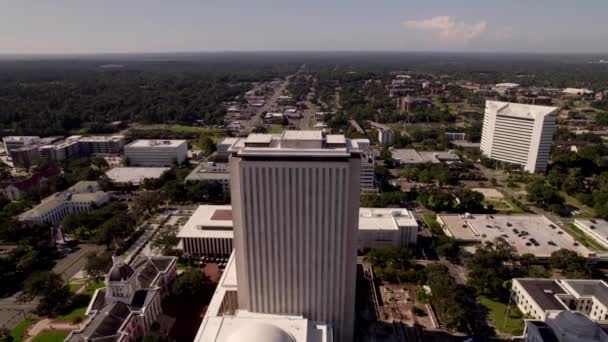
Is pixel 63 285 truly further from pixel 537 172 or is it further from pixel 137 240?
pixel 537 172

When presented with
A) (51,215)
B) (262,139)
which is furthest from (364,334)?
(51,215)

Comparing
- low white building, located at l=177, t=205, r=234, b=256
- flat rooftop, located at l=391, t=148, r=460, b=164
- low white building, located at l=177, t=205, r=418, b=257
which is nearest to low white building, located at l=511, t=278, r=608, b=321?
low white building, located at l=177, t=205, r=418, b=257

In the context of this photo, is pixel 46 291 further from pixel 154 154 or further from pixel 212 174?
pixel 154 154

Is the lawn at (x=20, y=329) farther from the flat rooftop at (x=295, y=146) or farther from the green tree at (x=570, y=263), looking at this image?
the green tree at (x=570, y=263)

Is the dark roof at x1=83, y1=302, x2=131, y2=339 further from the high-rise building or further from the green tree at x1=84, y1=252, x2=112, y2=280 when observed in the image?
the high-rise building

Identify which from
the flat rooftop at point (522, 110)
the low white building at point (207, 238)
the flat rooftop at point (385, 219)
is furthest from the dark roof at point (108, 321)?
the flat rooftop at point (522, 110)
